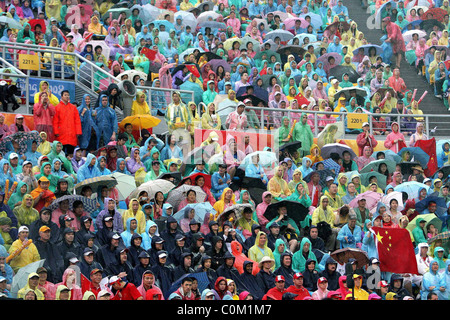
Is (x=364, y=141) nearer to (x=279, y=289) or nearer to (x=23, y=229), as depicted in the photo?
(x=279, y=289)

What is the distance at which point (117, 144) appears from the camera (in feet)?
68.0

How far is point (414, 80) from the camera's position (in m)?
29.2

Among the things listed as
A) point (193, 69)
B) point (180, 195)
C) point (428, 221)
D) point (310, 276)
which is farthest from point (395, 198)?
point (193, 69)

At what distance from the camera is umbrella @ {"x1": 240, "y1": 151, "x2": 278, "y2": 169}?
69.5 feet

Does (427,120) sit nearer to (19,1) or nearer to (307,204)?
(307,204)

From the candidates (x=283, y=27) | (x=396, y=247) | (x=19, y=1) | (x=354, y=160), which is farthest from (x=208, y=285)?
(x=283, y=27)

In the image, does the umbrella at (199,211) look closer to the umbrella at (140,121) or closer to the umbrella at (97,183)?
the umbrella at (97,183)

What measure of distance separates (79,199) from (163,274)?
6.22ft

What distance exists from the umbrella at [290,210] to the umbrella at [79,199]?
3.38 meters

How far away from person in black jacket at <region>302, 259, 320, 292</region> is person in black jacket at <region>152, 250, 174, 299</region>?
7.85ft

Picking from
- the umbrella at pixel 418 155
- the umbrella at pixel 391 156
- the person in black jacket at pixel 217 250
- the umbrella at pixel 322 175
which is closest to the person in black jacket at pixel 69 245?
the person in black jacket at pixel 217 250

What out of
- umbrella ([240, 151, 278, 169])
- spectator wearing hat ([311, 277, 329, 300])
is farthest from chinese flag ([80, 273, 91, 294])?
umbrella ([240, 151, 278, 169])

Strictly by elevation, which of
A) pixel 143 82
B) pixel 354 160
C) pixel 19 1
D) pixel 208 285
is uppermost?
pixel 19 1

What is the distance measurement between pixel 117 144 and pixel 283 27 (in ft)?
35.0
